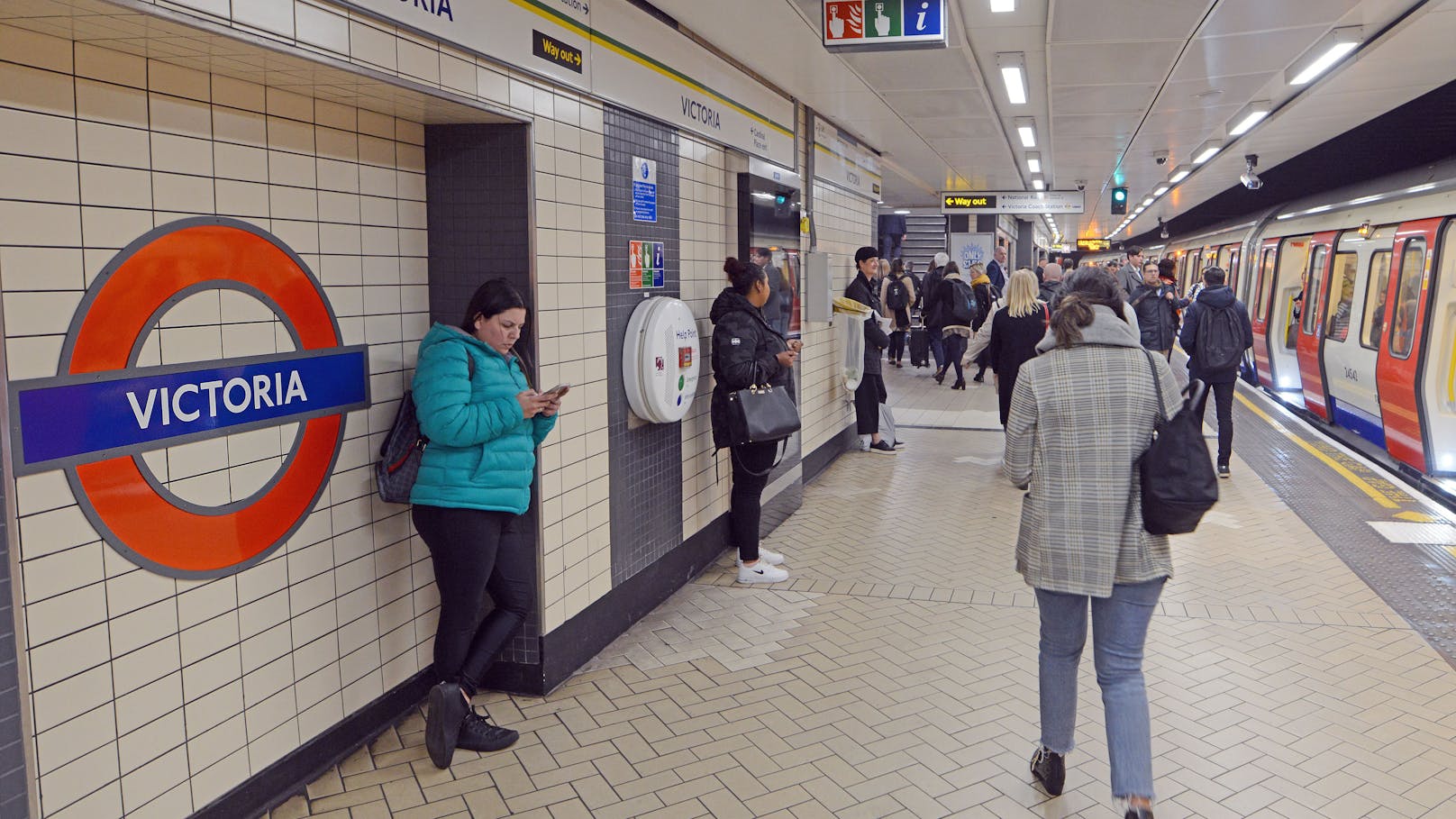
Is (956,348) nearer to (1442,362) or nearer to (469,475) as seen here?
(1442,362)

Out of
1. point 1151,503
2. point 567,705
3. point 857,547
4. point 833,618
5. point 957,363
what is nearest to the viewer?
point 1151,503

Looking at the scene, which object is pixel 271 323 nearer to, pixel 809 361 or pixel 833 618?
pixel 833 618

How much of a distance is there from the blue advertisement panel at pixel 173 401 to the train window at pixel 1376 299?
8703 millimetres

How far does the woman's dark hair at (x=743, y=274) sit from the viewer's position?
5.23 meters

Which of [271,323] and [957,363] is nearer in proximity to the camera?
[271,323]

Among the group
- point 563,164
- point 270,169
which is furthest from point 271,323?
point 563,164

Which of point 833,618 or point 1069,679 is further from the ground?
point 1069,679

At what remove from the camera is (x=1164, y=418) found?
2.96 meters

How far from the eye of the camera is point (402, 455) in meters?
3.42

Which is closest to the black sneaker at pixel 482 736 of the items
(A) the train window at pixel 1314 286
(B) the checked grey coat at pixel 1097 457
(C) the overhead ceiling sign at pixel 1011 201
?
(B) the checked grey coat at pixel 1097 457

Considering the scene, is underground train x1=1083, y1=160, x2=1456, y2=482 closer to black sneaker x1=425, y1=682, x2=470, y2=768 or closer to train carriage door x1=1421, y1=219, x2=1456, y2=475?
train carriage door x1=1421, y1=219, x2=1456, y2=475

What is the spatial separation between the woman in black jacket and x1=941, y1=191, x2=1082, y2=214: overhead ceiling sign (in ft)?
41.9

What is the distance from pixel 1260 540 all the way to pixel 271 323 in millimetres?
5778

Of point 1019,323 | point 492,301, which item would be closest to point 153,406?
point 492,301
